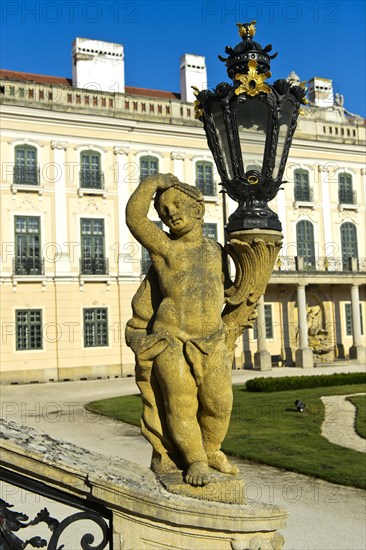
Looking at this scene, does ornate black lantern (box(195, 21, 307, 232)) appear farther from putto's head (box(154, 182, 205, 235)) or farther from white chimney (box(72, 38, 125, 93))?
white chimney (box(72, 38, 125, 93))

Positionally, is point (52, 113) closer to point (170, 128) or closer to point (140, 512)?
point (170, 128)

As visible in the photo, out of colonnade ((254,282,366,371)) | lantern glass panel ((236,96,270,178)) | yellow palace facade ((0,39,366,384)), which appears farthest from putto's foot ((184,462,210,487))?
colonnade ((254,282,366,371))

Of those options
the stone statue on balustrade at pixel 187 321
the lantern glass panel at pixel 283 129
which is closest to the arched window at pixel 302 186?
the lantern glass panel at pixel 283 129

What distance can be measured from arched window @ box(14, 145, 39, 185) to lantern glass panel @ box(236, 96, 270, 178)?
2236 cm

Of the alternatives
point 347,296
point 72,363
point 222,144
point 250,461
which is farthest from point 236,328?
point 347,296

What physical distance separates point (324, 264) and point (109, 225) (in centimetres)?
1068

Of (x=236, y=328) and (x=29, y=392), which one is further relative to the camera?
(x=29, y=392)

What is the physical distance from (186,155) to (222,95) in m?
25.1

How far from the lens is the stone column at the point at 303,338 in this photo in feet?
92.2

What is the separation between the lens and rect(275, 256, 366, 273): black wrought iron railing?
29625mm

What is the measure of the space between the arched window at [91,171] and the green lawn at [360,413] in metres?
14.4

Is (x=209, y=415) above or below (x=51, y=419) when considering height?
Result: above

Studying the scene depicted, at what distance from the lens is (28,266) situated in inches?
986

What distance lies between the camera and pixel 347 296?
104ft
